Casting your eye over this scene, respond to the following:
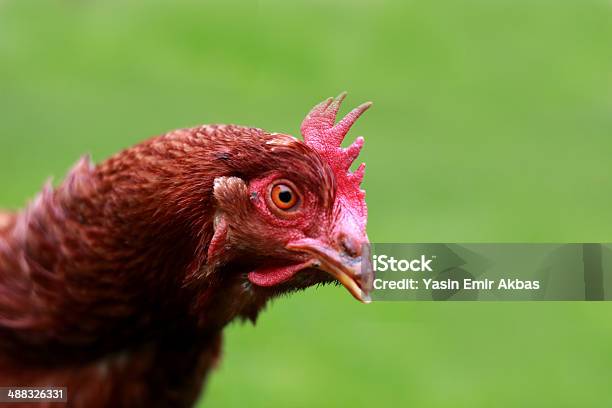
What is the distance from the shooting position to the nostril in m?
1.75

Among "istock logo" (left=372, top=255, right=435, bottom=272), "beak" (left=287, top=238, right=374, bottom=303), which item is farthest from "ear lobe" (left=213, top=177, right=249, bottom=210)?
"istock logo" (left=372, top=255, right=435, bottom=272)

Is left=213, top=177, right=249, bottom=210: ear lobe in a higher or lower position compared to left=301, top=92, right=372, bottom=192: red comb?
lower

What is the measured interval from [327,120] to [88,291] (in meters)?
0.74

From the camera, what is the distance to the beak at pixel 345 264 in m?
1.74

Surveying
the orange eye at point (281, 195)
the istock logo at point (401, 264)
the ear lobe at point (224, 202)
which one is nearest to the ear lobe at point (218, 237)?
the ear lobe at point (224, 202)

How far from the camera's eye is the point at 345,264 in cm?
175

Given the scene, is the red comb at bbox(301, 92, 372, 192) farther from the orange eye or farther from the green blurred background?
the green blurred background

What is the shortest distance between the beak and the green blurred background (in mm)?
2104

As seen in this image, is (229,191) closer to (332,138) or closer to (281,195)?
(281,195)

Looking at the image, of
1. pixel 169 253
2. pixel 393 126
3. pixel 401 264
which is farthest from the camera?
pixel 393 126

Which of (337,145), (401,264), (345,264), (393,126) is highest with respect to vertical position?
(393,126)
